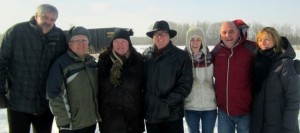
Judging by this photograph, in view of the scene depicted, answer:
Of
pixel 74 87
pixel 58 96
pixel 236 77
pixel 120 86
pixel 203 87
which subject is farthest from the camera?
pixel 203 87

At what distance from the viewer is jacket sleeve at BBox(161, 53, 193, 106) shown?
154 inches

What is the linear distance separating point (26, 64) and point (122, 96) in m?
1.19

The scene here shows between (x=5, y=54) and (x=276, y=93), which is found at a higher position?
(x=5, y=54)

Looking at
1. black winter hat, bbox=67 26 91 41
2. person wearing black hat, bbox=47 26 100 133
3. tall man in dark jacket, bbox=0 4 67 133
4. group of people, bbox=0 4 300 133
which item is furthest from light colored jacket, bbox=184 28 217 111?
tall man in dark jacket, bbox=0 4 67 133

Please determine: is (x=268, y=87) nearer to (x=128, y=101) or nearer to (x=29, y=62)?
(x=128, y=101)

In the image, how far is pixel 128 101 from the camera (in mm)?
3875

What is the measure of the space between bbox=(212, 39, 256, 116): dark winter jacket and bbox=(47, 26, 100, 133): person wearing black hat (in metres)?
1.57

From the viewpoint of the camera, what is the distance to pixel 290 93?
3.62 meters

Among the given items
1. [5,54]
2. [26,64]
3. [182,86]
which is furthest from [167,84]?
[5,54]

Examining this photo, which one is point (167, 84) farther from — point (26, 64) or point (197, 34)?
point (26, 64)

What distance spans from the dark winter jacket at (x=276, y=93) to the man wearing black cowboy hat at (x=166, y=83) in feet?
2.77

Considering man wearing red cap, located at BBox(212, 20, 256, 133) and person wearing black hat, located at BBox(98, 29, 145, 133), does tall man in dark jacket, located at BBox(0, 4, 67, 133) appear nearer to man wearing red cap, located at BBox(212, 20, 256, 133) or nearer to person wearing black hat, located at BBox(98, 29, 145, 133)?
person wearing black hat, located at BBox(98, 29, 145, 133)

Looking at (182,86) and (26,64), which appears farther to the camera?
(182,86)

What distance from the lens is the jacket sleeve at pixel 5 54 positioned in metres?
3.75
